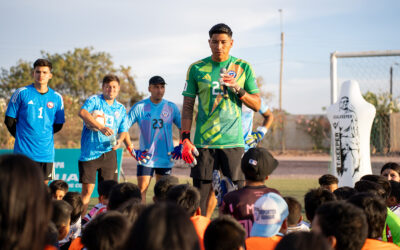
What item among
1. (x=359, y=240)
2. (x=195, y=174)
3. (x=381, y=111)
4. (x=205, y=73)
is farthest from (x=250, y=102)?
(x=381, y=111)

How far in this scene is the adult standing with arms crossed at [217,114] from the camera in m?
4.96

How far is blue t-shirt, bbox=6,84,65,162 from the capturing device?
6.46 m

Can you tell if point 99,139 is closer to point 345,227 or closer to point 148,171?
point 148,171

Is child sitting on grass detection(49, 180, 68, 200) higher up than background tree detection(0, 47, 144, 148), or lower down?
lower down

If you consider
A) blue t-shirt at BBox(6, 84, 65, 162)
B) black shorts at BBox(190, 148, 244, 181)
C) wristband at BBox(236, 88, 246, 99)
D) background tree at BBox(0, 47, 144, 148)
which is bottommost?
black shorts at BBox(190, 148, 244, 181)

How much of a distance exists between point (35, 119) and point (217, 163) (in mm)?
2891

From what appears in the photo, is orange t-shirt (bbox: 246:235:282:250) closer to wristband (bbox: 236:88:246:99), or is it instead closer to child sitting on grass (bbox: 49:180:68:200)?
wristband (bbox: 236:88:246:99)

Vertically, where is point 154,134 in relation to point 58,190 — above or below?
above

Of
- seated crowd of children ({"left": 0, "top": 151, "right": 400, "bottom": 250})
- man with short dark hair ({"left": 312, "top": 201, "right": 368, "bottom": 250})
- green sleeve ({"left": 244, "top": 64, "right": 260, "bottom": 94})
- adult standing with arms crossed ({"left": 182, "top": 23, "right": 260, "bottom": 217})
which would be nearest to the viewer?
seated crowd of children ({"left": 0, "top": 151, "right": 400, "bottom": 250})

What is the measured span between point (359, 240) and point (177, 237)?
4.63ft

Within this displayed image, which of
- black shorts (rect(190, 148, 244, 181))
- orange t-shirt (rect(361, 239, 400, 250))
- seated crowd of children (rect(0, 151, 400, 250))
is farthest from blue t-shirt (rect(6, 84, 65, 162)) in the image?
orange t-shirt (rect(361, 239, 400, 250))

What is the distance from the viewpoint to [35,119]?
6500 mm

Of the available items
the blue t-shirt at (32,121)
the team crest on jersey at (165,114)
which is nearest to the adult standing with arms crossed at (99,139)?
the blue t-shirt at (32,121)

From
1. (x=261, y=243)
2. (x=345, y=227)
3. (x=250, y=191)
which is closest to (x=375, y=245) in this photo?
(x=345, y=227)
